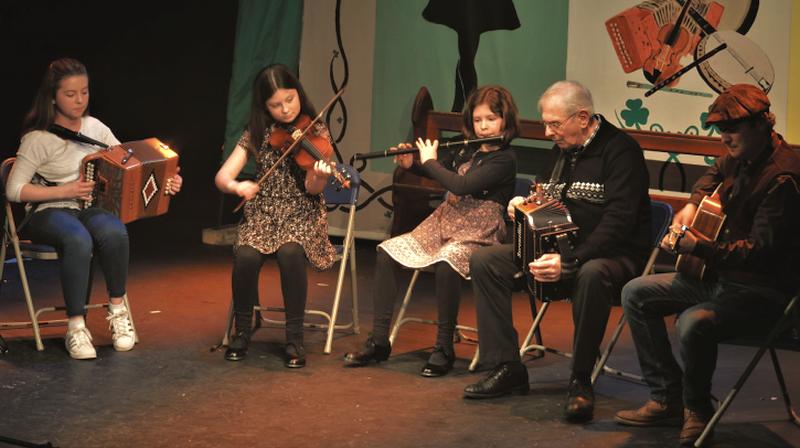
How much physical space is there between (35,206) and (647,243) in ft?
8.58

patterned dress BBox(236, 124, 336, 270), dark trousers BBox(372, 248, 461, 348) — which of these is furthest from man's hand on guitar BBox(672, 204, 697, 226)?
patterned dress BBox(236, 124, 336, 270)

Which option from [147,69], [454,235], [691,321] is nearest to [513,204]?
[454,235]

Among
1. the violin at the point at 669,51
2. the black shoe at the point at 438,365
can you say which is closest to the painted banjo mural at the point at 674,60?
the violin at the point at 669,51

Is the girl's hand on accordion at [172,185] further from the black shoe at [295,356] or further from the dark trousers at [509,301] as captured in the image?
the dark trousers at [509,301]

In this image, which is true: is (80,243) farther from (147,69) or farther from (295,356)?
(147,69)

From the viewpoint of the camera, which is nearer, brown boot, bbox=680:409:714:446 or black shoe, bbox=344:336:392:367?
brown boot, bbox=680:409:714:446

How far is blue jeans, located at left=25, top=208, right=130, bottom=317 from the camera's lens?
4.70 m

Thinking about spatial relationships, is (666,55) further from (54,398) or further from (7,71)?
(7,71)

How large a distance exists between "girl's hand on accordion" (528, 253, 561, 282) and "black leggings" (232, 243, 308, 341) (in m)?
1.15

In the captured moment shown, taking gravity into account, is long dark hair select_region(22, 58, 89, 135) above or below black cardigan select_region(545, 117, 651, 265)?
above

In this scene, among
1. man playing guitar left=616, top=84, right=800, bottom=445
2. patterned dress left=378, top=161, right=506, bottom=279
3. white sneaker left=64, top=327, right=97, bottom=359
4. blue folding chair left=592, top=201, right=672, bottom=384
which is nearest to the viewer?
man playing guitar left=616, top=84, right=800, bottom=445

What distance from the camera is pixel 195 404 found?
4.09m

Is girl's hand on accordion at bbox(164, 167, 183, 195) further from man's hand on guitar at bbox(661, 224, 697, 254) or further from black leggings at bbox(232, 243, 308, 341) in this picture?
man's hand on guitar at bbox(661, 224, 697, 254)

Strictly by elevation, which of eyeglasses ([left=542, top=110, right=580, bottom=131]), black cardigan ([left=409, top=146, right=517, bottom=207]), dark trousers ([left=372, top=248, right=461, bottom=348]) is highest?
eyeglasses ([left=542, top=110, right=580, bottom=131])
